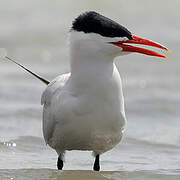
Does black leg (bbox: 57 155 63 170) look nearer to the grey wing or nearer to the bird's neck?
the grey wing

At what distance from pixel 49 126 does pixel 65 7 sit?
10785 mm

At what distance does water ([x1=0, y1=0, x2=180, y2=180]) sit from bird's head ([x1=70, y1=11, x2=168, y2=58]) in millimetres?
1331

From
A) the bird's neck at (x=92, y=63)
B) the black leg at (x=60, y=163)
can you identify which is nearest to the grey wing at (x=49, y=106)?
the black leg at (x=60, y=163)

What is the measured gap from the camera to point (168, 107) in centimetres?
1074

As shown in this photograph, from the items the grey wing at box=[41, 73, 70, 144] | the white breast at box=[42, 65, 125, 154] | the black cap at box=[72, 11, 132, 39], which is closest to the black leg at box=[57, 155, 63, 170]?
the grey wing at box=[41, 73, 70, 144]

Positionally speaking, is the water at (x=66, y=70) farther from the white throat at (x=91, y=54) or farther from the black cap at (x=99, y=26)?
the black cap at (x=99, y=26)

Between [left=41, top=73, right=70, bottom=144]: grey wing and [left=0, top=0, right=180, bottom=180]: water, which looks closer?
[left=41, top=73, right=70, bottom=144]: grey wing

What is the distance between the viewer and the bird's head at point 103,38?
6.45 metres

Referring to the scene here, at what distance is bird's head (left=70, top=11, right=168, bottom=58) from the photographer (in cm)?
645

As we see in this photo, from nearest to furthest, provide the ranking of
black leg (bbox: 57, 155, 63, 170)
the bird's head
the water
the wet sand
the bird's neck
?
the bird's head
the bird's neck
the wet sand
black leg (bbox: 57, 155, 63, 170)
the water

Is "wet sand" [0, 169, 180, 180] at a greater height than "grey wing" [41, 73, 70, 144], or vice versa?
"grey wing" [41, 73, 70, 144]

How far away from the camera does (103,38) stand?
→ 6.45 m

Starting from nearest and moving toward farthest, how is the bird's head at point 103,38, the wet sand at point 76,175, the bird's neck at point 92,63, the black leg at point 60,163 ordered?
the bird's head at point 103,38 < the bird's neck at point 92,63 < the wet sand at point 76,175 < the black leg at point 60,163

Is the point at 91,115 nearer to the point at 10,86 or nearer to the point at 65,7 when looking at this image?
the point at 10,86
